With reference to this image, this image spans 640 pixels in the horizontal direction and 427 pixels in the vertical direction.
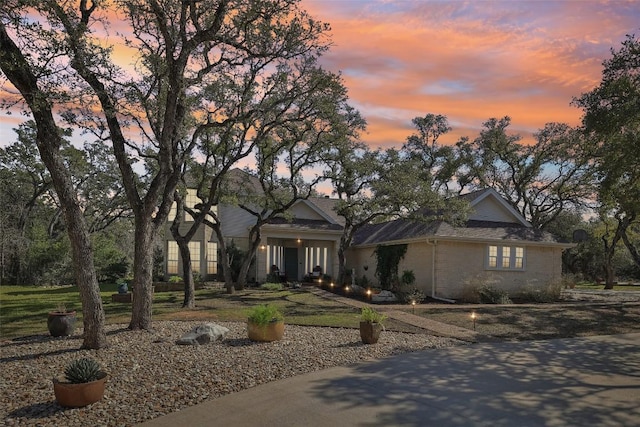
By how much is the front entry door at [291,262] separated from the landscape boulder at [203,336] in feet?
69.3

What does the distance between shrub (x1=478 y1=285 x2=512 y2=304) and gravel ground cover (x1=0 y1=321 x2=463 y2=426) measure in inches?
395

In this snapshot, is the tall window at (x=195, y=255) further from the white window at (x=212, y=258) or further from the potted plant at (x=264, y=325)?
the potted plant at (x=264, y=325)

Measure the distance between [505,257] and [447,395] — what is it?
58.3 feet

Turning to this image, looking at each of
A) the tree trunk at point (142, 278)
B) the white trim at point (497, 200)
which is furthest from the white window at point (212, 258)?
the tree trunk at point (142, 278)

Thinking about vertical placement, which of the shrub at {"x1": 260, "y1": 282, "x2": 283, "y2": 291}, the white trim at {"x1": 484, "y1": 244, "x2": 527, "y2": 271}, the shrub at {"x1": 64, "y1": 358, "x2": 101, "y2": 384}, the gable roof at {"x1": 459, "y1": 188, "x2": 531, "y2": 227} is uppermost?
the gable roof at {"x1": 459, "y1": 188, "x2": 531, "y2": 227}

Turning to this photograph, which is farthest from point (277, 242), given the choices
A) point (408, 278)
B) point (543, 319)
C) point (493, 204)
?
point (543, 319)

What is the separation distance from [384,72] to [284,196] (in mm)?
11994

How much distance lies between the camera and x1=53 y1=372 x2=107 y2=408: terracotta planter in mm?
6320

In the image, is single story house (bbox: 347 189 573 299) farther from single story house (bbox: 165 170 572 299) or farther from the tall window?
the tall window

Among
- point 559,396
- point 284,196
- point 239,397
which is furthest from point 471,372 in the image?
point 284,196

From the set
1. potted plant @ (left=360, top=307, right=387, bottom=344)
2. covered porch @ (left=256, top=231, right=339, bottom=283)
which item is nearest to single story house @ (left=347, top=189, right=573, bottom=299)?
covered porch @ (left=256, top=231, right=339, bottom=283)

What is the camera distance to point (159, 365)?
837 centimetres

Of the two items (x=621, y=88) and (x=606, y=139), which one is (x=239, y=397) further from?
(x=606, y=139)

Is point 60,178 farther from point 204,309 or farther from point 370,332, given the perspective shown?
point 204,309
